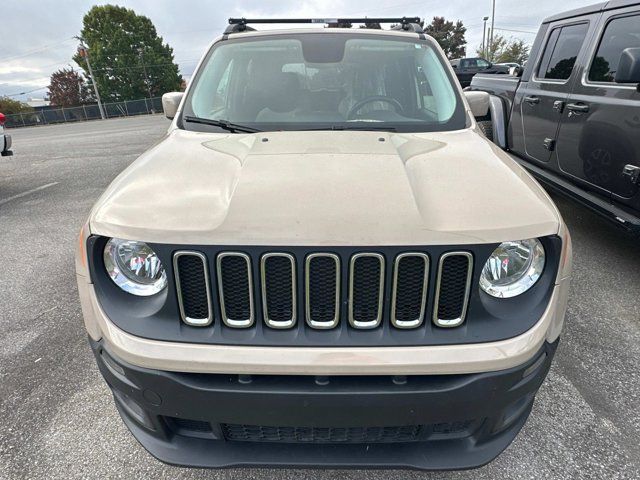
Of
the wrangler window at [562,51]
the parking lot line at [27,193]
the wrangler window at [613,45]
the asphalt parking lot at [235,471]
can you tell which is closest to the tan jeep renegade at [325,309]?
the asphalt parking lot at [235,471]

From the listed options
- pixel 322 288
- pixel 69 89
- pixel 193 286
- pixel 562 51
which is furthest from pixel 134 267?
pixel 69 89

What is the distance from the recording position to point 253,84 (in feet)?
8.92

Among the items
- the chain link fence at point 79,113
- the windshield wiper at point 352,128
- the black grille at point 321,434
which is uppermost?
the windshield wiper at point 352,128

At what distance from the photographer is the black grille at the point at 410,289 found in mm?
1394

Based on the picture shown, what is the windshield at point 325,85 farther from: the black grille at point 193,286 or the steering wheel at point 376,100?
the black grille at point 193,286

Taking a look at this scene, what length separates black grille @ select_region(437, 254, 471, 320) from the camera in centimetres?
141

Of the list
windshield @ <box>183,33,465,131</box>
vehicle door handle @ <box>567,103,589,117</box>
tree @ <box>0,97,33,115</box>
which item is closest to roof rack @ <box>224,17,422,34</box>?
windshield @ <box>183,33,465,131</box>

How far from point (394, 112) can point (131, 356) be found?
6.24 feet

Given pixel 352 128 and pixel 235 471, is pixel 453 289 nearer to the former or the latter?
pixel 352 128

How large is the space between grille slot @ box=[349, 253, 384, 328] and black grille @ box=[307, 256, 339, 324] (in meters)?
0.06

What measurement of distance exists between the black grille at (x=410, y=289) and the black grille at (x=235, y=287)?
19.5 inches

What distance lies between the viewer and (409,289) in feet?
4.68

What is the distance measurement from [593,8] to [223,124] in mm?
3924

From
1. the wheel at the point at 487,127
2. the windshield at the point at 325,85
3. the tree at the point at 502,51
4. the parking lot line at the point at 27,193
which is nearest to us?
the windshield at the point at 325,85
